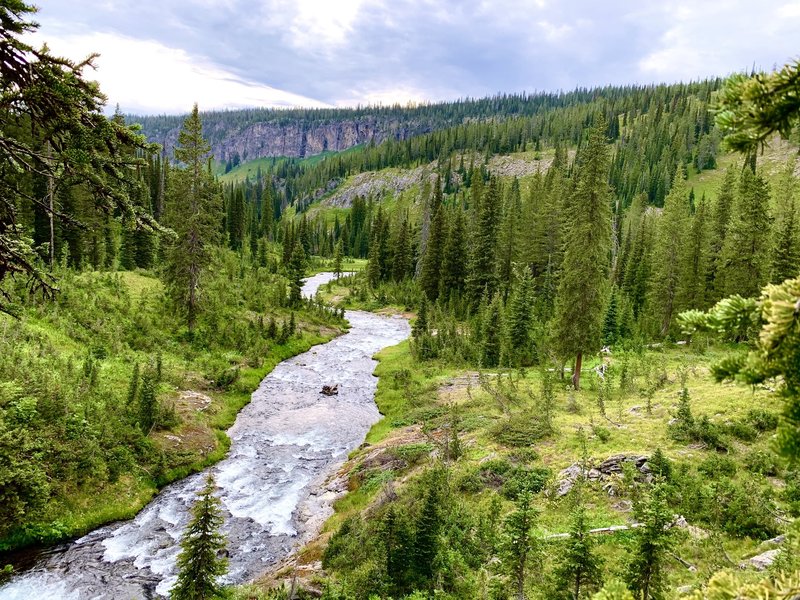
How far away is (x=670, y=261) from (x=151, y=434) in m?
44.7

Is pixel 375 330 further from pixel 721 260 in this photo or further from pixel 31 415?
pixel 31 415

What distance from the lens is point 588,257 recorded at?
25656mm

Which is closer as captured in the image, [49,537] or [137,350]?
[49,537]

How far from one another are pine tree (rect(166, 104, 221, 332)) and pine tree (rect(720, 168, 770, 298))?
42.1m

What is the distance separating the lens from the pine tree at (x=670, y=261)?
4488cm

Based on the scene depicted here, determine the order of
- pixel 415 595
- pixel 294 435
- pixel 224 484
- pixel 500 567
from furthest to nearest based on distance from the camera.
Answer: pixel 294 435 < pixel 224 484 < pixel 415 595 < pixel 500 567

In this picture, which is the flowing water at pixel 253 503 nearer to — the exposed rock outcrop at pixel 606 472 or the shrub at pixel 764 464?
the exposed rock outcrop at pixel 606 472

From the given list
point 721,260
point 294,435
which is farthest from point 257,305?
point 721,260

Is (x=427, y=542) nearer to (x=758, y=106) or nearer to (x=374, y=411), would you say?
(x=758, y=106)

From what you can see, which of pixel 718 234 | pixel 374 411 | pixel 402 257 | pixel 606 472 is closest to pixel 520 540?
pixel 606 472

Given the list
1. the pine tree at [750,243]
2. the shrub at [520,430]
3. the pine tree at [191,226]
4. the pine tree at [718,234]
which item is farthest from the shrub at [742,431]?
the pine tree at [191,226]

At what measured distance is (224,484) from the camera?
803 inches

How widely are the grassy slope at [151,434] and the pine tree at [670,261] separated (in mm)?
35546

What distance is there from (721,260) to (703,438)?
33.9 m
